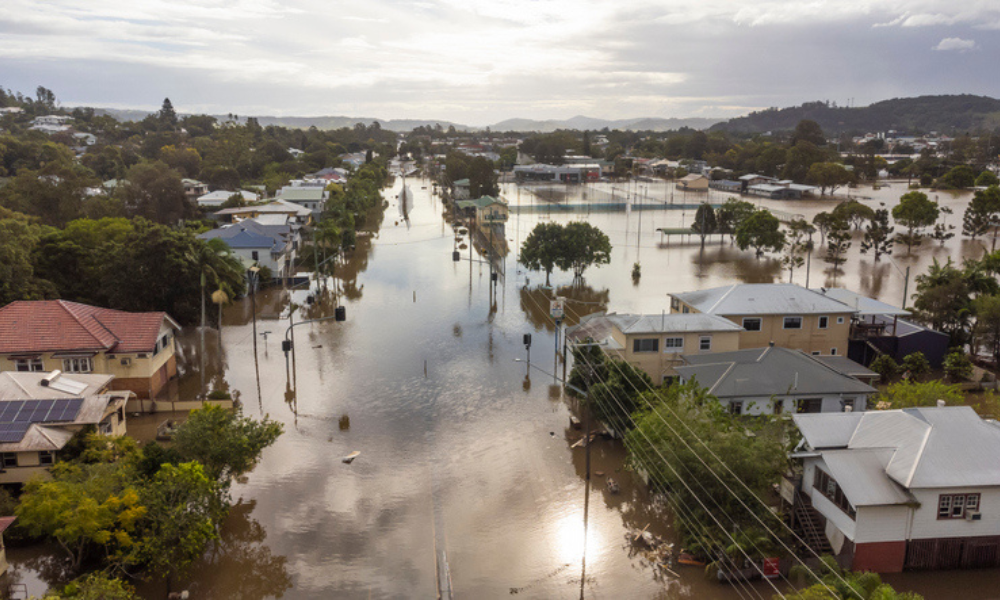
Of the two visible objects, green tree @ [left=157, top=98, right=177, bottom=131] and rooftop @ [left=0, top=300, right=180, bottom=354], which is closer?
rooftop @ [left=0, top=300, right=180, bottom=354]

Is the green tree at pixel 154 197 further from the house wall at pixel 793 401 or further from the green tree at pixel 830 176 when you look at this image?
the green tree at pixel 830 176

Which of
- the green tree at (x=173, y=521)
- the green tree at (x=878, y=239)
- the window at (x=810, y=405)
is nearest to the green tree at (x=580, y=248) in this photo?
the window at (x=810, y=405)

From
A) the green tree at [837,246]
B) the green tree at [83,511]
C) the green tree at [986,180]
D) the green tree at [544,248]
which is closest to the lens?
the green tree at [83,511]

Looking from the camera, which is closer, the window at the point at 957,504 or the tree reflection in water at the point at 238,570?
the window at the point at 957,504

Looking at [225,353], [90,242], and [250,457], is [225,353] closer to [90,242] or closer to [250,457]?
[90,242]

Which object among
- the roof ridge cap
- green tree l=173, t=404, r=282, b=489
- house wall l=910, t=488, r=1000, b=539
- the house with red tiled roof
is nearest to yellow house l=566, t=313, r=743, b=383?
the roof ridge cap

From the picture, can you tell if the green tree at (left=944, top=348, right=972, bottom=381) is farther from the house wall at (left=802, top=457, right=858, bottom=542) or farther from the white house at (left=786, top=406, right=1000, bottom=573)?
the house wall at (left=802, top=457, right=858, bottom=542)

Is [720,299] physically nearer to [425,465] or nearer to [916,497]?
[425,465]
